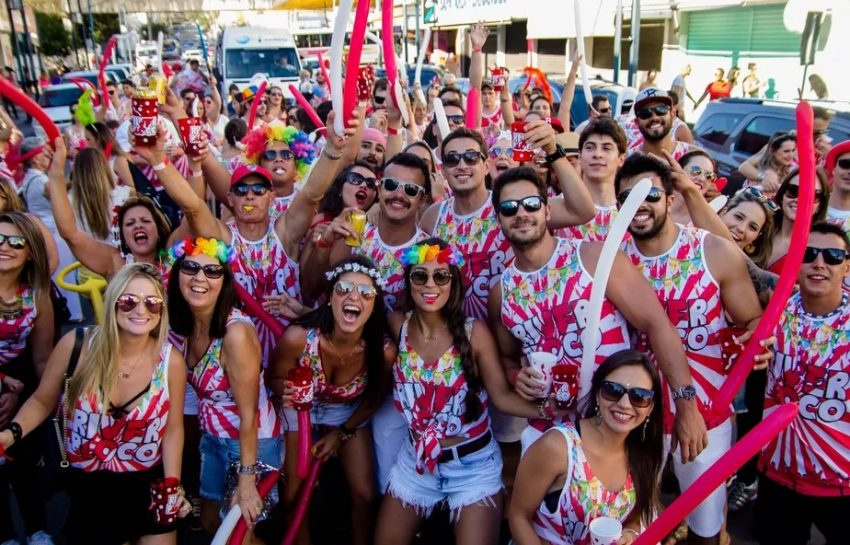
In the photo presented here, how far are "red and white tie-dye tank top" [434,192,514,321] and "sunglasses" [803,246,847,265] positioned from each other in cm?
138

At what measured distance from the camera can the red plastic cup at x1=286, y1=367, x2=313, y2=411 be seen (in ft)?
9.50

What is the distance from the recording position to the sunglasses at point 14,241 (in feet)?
10.5

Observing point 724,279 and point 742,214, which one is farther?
point 742,214

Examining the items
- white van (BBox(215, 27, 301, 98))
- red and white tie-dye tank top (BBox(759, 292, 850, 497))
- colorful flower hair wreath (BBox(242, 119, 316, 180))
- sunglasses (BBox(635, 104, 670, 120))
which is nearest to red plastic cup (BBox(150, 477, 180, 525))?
colorful flower hair wreath (BBox(242, 119, 316, 180))

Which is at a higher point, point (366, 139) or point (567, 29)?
point (567, 29)

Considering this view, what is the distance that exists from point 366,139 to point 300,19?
26.0 metres

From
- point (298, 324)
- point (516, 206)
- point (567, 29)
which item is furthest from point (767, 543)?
point (567, 29)

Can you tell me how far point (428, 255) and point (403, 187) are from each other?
0.66 m

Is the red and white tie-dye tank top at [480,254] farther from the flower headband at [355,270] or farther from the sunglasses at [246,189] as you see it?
the sunglasses at [246,189]

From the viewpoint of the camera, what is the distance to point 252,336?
3.01 meters

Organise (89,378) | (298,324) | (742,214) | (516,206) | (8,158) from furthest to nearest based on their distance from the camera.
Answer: (8,158), (742,214), (298,324), (516,206), (89,378)

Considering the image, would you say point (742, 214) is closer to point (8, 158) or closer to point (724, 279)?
point (724, 279)

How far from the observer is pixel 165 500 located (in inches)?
108

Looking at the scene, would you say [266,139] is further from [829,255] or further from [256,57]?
[256,57]
